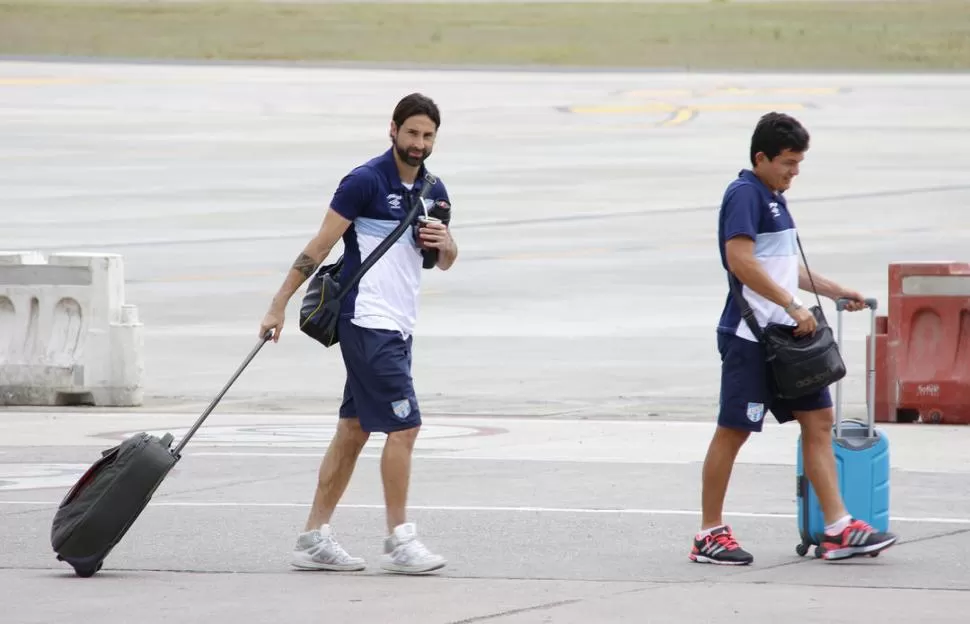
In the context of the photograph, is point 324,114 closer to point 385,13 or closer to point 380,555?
point 380,555

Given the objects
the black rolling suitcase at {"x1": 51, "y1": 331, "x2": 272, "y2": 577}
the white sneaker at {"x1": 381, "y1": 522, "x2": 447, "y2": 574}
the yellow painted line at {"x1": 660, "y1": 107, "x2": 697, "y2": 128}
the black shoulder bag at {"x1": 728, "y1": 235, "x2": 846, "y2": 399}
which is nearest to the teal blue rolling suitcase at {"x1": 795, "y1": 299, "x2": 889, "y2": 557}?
the black shoulder bag at {"x1": 728, "y1": 235, "x2": 846, "y2": 399}

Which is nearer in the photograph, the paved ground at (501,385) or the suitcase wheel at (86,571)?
the paved ground at (501,385)

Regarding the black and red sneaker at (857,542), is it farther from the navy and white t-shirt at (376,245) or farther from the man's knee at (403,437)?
the navy and white t-shirt at (376,245)

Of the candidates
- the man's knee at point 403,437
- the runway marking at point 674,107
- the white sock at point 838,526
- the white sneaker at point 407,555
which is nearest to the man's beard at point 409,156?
the man's knee at point 403,437

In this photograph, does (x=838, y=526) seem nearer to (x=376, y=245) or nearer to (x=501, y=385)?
(x=376, y=245)

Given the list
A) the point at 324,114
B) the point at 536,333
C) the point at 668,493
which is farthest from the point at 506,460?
the point at 324,114

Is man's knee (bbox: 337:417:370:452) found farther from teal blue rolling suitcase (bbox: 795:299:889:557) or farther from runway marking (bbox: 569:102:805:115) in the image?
runway marking (bbox: 569:102:805:115)

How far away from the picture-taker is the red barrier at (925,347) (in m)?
12.0

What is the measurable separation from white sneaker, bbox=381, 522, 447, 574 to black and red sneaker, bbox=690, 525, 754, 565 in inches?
39.5

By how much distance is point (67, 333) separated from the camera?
1341 centimetres

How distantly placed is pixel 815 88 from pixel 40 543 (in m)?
48.9

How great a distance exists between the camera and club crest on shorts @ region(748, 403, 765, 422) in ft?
26.0

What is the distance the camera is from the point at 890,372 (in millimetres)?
12086

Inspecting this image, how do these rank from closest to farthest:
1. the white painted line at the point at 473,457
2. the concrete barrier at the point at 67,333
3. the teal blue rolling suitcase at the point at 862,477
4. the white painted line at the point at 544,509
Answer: the teal blue rolling suitcase at the point at 862,477, the white painted line at the point at 544,509, the white painted line at the point at 473,457, the concrete barrier at the point at 67,333
